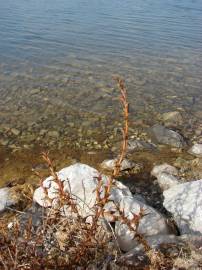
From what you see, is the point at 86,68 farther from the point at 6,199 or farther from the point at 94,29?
the point at 6,199

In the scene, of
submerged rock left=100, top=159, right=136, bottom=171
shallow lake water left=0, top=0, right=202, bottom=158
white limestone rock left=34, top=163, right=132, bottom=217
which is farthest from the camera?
shallow lake water left=0, top=0, right=202, bottom=158

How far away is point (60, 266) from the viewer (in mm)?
3686

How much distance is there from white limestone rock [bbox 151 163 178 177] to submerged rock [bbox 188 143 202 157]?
109 centimetres

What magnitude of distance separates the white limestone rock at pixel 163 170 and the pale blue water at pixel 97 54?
3.44 meters

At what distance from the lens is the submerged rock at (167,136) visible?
970 cm

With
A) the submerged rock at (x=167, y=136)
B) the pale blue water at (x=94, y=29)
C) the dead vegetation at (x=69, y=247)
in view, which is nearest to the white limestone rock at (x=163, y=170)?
the submerged rock at (x=167, y=136)

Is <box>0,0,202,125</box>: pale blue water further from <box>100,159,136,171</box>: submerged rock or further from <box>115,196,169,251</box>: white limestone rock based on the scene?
<box>115,196,169,251</box>: white limestone rock

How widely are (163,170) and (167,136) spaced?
1.89 meters

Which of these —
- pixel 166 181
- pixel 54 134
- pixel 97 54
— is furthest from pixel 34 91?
pixel 166 181

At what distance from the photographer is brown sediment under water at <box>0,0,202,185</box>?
30.6ft

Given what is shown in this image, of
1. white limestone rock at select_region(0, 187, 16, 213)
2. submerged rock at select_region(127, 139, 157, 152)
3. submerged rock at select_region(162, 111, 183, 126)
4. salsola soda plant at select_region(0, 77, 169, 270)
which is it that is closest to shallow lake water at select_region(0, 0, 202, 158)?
submerged rock at select_region(162, 111, 183, 126)

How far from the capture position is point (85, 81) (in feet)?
45.8

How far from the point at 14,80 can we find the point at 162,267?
1099 centimetres

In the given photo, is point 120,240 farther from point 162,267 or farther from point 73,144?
point 73,144
